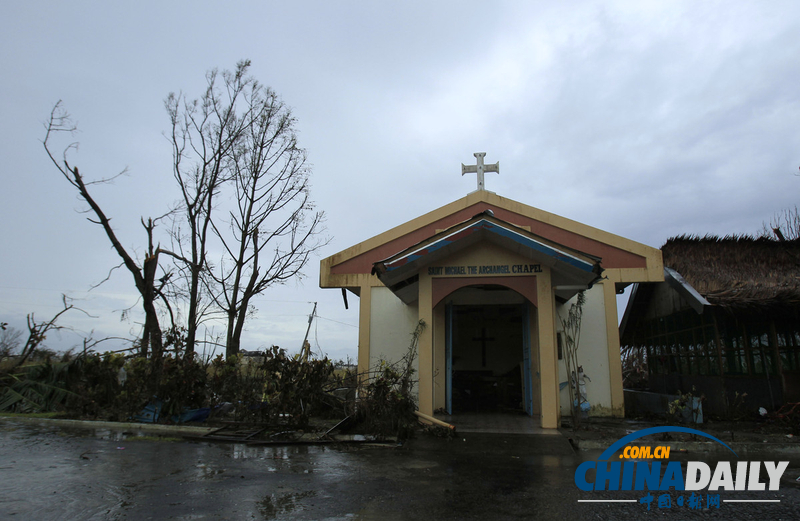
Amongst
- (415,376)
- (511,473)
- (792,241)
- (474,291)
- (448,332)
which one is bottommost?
(511,473)

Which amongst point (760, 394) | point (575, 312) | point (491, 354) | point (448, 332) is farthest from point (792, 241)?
point (448, 332)

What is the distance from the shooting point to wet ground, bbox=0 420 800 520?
14.6 feet

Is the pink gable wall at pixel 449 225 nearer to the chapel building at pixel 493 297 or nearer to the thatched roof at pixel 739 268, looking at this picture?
the chapel building at pixel 493 297

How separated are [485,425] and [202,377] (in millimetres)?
6191

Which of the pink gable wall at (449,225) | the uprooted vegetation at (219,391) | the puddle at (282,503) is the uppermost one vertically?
the pink gable wall at (449,225)

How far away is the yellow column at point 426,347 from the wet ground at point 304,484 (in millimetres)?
1848

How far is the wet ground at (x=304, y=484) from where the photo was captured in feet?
14.6

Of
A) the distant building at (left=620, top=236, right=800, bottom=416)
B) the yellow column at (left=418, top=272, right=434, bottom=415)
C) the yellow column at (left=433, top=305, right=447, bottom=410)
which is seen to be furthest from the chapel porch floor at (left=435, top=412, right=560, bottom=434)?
the distant building at (left=620, top=236, right=800, bottom=416)

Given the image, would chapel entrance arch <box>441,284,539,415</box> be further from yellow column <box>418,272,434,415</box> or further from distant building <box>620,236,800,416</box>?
distant building <box>620,236,800,416</box>

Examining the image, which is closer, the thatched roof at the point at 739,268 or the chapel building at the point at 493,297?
the chapel building at the point at 493,297

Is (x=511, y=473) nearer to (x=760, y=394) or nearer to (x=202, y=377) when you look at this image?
(x=202, y=377)

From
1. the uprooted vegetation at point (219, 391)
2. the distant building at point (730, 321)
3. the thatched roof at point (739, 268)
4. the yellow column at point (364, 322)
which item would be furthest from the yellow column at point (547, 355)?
the yellow column at point (364, 322)

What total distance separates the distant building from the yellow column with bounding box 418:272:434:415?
20.3ft

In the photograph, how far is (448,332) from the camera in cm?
1221
